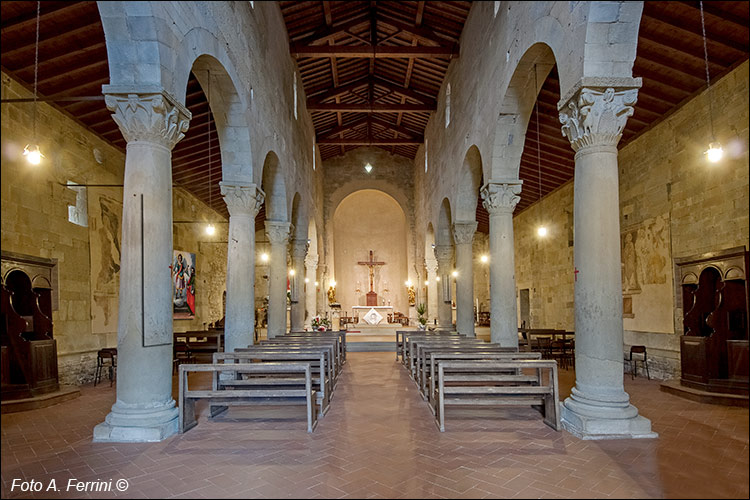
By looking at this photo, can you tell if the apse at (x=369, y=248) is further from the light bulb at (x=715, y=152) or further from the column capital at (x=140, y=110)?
the column capital at (x=140, y=110)

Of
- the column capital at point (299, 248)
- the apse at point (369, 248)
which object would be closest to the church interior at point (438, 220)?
the column capital at point (299, 248)

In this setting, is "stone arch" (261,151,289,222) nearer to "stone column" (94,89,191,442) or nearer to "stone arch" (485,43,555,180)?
"stone arch" (485,43,555,180)

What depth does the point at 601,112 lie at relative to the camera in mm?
5996

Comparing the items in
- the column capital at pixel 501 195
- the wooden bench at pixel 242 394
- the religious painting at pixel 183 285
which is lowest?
the wooden bench at pixel 242 394

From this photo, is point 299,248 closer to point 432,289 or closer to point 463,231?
point 432,289

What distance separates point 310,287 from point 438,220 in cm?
788

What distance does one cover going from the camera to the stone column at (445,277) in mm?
19406

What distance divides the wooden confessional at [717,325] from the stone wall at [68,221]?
1198 centimetres

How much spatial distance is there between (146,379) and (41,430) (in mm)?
2160

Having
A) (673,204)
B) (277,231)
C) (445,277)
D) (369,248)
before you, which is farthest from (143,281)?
(369,248)

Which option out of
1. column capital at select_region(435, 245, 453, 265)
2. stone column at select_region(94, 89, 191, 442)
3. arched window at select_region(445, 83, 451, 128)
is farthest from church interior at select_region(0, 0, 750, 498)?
column capital at select_region(435, 245, 453, 265)

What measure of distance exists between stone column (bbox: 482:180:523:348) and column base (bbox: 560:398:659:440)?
15.7 feet

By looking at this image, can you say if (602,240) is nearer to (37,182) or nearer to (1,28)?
(1,28)

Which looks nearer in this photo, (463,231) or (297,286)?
(463,231)
